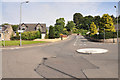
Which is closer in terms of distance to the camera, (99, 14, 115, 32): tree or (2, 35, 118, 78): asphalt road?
(2, 35, 118, 78): asphalt road

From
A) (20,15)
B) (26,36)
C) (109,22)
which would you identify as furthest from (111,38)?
(26,36)

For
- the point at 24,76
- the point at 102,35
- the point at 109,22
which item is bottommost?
the point at 24,76

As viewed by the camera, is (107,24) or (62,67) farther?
(107,24)

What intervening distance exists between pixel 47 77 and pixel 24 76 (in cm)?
139

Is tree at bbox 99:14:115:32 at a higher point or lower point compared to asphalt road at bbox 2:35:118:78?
higher

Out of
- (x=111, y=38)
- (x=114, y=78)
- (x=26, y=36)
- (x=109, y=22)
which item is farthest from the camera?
(x=26, y=36)

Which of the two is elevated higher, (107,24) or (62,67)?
(107,24)

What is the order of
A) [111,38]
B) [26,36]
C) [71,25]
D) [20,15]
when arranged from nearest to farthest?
[20,15] < [111,38] < [26,36] < [71,25]

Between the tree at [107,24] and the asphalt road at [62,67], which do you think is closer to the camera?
the asphalt road at [62,67]

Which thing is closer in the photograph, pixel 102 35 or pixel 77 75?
pixel 77 75

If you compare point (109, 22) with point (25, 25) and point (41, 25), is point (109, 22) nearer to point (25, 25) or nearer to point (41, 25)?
point (41, 25)

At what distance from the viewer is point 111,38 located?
33.0m

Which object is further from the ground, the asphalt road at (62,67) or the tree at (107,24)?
the tree at (107,24)

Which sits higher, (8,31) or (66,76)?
(8,31)
